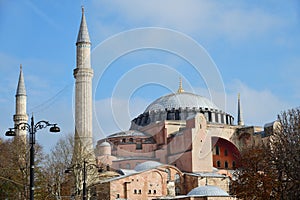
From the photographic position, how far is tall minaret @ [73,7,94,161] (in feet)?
136

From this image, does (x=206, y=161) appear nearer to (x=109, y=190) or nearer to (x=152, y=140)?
(x=152, y=140)

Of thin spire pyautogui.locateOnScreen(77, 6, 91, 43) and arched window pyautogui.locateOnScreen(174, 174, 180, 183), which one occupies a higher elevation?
thin spire pyautogui.locateOnScreen(77, 6, 91, 43)

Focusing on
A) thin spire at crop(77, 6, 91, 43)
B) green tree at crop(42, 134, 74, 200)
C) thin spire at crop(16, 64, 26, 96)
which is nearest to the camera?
green tree at crop(42, 134, 74, 200)

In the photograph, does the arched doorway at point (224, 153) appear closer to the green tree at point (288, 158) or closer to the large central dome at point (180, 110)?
the large central dome at point (180, 110)

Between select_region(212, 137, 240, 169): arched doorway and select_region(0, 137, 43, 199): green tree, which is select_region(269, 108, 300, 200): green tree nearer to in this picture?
select_region(0, 137, 43, 199): green tree

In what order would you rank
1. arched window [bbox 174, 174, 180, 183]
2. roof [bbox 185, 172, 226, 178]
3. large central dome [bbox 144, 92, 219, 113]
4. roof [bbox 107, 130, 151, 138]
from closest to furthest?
roof [bbox 185, 172, 226, 178] → arched window [bbox 174, 174, 180, 183] → roof [bbox 107, 130, 151, 138] → large central dome [bbox 144, 92, 219, 113]

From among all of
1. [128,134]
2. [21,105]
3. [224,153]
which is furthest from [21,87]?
[224,153]

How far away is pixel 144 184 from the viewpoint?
141ft

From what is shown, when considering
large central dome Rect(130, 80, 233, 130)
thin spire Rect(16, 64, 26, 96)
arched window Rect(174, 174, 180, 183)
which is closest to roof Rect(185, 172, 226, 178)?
arched window Rect(174, 174, 180, 183)

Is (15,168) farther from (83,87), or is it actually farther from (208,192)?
(208,192)

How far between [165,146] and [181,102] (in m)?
7.39

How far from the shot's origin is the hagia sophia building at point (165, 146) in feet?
137

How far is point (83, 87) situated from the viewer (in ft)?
140

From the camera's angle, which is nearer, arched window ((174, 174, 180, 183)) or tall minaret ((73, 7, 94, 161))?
tall minaret ((73, 7, 94, 161))
